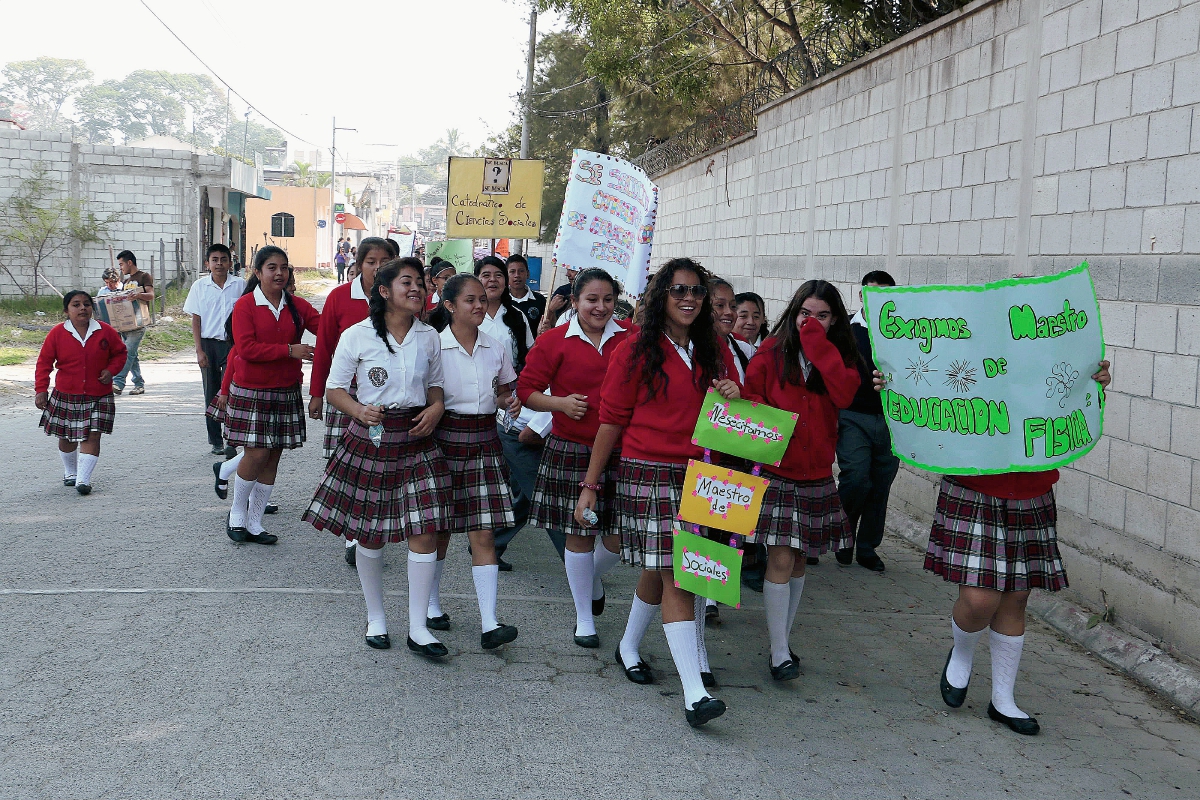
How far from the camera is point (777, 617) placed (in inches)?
190

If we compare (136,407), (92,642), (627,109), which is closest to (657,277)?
(92,642)

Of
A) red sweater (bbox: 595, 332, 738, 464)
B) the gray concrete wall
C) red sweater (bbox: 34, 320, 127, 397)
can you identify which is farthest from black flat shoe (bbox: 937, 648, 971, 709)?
the gray concrete wall

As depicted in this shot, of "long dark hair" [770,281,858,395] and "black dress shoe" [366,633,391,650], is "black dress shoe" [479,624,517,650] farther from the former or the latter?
"long dark hair" [770,281,858,395]

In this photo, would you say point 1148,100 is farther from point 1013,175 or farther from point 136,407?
point 136,407

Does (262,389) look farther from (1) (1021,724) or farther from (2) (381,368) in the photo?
(1) (1021,724)

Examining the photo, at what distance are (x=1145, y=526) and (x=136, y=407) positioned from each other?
11079mm

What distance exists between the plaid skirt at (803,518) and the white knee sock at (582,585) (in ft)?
3.01

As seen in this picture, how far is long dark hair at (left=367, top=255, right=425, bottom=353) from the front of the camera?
4.99 m

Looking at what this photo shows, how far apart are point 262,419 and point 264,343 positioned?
48 centimetres

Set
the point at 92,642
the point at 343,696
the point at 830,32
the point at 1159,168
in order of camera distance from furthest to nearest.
Answer: the point at 830,32 → the point at 1159,168 → the point at 92,642 → the point at 343,696

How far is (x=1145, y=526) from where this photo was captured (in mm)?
5398

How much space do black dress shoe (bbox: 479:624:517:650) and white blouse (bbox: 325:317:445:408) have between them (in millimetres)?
1094

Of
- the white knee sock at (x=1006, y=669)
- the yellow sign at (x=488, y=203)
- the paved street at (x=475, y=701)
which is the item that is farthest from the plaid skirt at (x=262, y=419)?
the yellow sign at (x=488, y=203)

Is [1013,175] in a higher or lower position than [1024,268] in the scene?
higher
